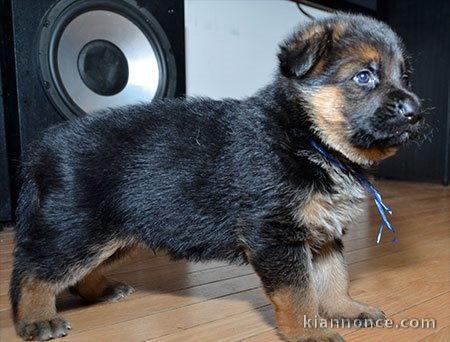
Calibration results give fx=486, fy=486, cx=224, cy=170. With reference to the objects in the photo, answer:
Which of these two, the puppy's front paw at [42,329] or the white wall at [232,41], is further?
the white wall at [232,41]

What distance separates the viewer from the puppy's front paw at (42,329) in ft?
4.67

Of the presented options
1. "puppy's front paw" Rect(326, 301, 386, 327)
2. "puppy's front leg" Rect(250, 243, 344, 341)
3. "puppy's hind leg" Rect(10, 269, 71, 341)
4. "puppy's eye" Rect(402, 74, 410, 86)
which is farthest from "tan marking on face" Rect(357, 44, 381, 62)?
"puppy's hind leg" Rect(10, 269, 71, 341)

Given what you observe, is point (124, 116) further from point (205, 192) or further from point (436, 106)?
point (436, 106)

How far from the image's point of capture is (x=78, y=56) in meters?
2.55

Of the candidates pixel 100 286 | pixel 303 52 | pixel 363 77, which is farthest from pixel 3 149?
pixel 363 77

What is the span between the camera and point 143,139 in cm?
155

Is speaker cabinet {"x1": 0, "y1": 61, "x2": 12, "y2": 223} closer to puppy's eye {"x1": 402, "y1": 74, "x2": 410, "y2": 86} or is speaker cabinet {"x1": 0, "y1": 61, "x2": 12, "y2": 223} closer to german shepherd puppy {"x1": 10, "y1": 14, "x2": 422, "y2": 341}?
german shepherd puppy {"x1": 10, "y1": 14, "x2": 422, "y2": 341}

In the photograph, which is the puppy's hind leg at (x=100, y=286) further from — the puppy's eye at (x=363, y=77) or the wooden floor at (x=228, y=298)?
the puppy's eye at (x=363, y=77)

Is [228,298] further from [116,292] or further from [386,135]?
[386,135]

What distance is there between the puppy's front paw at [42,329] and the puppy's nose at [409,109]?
117 centimetres

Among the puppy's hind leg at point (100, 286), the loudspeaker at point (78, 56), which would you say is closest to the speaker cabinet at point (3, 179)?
the loudspeaker at point (78, 56)

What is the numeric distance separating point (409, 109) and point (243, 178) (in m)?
0.50

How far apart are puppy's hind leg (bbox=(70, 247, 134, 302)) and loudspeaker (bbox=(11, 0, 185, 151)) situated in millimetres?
1106

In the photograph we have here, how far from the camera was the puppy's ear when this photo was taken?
4.54 feet
